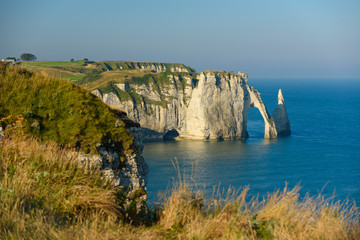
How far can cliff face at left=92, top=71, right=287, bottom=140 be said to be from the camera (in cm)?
9056

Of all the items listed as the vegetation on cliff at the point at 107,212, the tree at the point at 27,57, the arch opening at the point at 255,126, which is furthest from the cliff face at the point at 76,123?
the tree at the point at 27,57

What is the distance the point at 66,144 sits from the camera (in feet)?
27.9

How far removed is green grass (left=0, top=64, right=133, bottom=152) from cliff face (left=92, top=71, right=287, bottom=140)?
261 feet

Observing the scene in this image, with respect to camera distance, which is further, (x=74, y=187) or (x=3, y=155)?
(x=3, y=155)

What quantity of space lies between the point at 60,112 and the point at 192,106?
84.1m

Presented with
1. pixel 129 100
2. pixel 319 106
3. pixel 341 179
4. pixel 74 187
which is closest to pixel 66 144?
pixel 74 187

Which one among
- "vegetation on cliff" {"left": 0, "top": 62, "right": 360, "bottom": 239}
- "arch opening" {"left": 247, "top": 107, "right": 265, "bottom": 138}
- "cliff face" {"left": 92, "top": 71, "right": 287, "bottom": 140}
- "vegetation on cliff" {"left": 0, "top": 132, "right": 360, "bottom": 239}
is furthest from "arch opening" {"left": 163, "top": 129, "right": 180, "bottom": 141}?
"vegetation on cliff" {"left": 0, "top": 132, "right": 360, "bottom": 239}

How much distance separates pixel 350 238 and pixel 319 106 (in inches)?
6380

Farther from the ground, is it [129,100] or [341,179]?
[129,100]

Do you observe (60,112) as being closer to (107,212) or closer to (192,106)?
(107,212)

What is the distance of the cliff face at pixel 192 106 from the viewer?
297ft

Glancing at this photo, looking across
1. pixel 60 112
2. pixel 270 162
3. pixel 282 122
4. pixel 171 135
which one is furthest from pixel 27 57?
pixel 60 112

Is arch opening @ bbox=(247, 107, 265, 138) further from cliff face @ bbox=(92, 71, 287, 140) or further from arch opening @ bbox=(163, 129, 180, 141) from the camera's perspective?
arch opening @ bbox=(163, 129, 180, 141)

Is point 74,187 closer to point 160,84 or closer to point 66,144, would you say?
point 66,144
